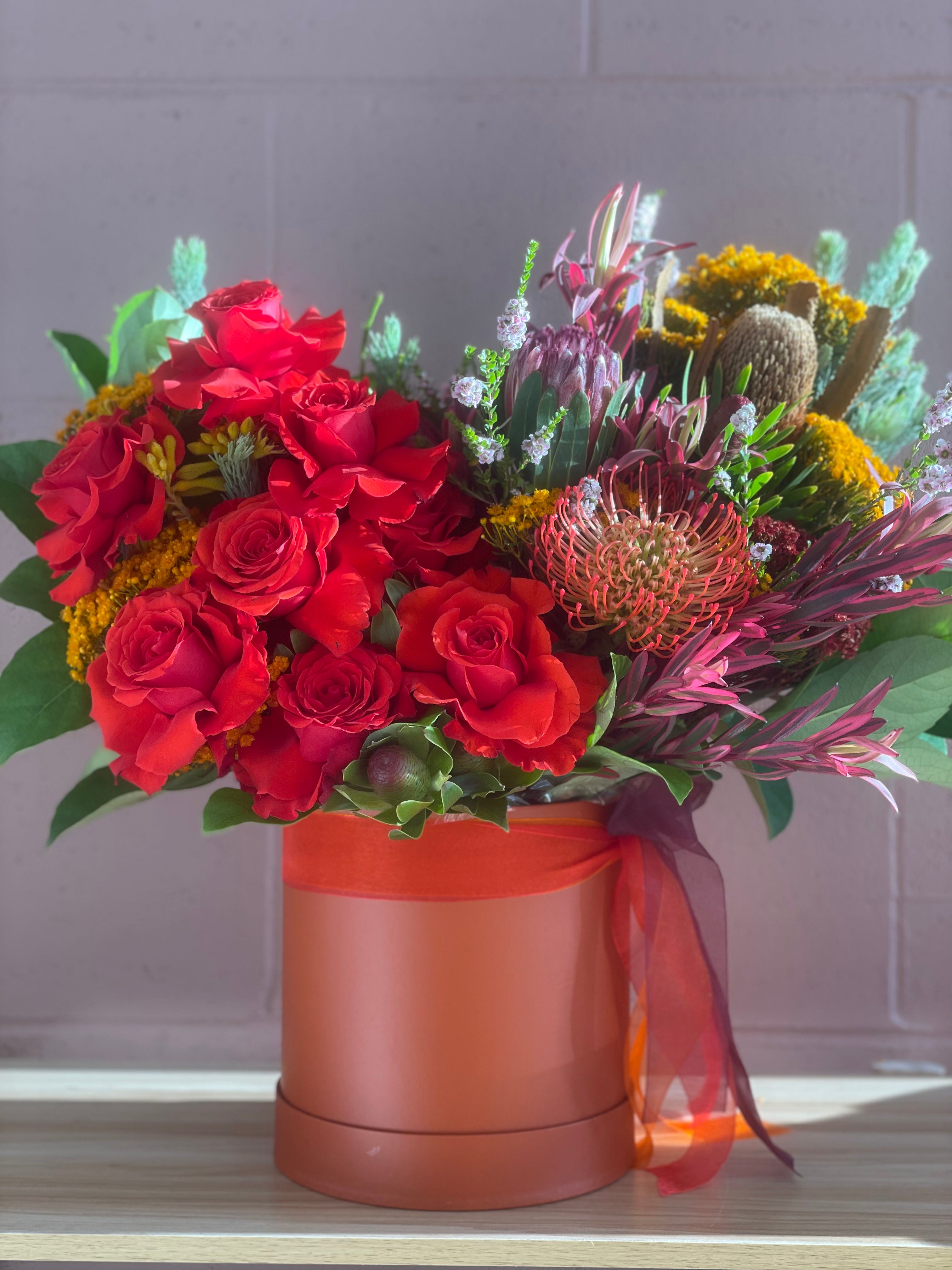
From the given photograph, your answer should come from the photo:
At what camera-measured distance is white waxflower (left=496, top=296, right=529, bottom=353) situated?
55 cm

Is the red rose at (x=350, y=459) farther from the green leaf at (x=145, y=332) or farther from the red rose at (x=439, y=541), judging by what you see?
the green leaf at (x=145, y=332)

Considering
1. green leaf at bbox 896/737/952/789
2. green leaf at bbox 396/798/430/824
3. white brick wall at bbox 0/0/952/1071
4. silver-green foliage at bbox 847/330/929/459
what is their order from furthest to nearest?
white brick wall at bbox 0/0/952/1071 → silver-green foliage at bbox 847/330/929/459 → green leaf at bbox 896/737/952/789 → green leaf at bbox 396/798/430/824

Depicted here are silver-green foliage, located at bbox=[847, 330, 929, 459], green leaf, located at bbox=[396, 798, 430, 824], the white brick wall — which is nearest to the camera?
green leaf, located at bbox=[396, 798, 430, 824]

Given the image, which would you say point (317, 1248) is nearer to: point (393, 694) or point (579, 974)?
point (579, 974)

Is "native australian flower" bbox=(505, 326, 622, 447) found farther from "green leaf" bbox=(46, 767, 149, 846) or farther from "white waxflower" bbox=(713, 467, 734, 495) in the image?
"green leaf" bbox=(46, 767, 149, 846)

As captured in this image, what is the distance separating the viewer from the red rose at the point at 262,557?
52 cm

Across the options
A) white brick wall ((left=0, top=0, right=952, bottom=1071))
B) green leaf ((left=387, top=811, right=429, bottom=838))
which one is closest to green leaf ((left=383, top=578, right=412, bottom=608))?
green leaf ((left=387, top=811, right=429, bottom=838))

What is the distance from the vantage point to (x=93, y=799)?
0.68 meters

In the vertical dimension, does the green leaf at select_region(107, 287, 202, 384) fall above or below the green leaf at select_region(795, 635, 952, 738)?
above

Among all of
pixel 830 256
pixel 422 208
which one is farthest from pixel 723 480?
pixel 422 208

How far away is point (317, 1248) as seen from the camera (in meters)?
0.59

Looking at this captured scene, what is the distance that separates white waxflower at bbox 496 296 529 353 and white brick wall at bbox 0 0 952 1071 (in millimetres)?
380

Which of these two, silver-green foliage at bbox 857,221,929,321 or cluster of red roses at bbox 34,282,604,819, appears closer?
cluster of red roses at bbox 34,282,604,819

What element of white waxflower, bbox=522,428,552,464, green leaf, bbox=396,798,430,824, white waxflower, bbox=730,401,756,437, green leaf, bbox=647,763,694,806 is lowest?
green leaf, bbox=396,798,430,824
